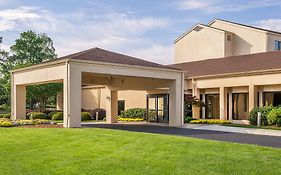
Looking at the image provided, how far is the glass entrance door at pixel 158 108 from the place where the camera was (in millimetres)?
30953

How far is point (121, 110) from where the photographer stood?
39094 mm

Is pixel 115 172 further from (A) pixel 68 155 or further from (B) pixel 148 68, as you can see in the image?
(B) pixel 148 68

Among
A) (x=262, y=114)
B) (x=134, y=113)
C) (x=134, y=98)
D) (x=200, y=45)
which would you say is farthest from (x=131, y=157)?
(x=200, y=45)

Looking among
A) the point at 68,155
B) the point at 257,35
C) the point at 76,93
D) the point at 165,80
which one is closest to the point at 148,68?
the point at 165,80

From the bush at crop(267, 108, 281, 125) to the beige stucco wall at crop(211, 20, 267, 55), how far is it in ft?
44.1

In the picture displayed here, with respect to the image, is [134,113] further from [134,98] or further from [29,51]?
[29,51]

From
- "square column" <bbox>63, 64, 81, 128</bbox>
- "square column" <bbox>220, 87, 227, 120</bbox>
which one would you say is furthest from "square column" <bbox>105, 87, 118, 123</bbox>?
"square column" <bbox>63, 64, 81, 128</bbox>

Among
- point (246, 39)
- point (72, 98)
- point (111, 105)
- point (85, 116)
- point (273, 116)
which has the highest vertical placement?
point (246, 39)

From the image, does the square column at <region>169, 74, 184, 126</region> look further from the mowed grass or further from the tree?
the tree

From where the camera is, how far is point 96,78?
29078mm

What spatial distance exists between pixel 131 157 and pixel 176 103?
51.3 feet

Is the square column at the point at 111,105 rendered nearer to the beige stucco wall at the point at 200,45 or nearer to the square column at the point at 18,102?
the square column at the point at 18,102

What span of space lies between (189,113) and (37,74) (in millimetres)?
14265

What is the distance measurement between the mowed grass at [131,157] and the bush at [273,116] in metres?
13.4
